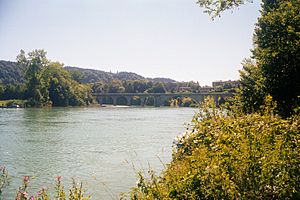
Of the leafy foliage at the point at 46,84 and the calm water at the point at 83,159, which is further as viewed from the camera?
the leafy foliage at the point at 46,84

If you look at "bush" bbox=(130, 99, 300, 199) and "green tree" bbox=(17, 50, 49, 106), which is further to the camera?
"green tree" bbox=(17, 50, 49, 106)

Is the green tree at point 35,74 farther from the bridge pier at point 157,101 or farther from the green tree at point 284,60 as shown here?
the green tree at point 284,60

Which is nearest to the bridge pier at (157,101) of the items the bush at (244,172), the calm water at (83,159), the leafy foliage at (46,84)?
the leafy foliage at (46,84)

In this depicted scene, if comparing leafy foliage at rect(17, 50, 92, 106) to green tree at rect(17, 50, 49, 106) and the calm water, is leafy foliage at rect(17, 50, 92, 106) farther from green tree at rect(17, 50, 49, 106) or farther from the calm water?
the calm water

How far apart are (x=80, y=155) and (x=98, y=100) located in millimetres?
122278

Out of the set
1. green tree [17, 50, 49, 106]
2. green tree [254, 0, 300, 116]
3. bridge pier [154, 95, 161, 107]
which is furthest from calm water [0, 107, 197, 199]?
bridge pier [154, 95, 161, 107]

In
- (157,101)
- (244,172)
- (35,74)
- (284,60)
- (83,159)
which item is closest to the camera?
(244,172)

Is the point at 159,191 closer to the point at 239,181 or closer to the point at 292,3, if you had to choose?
the point at 239,181

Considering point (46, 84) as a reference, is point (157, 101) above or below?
below

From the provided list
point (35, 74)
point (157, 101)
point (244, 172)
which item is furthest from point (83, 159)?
point (157, 101)

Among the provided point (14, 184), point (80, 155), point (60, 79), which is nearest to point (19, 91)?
point (60, 79)

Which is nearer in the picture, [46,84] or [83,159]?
[83,159]

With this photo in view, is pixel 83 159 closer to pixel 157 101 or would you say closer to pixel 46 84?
pixel 46 84

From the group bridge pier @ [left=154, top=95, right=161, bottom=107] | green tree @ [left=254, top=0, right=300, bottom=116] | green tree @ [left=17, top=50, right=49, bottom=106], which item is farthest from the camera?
bridge pier @ [left=154, top=95, right=161, bottom=107]
